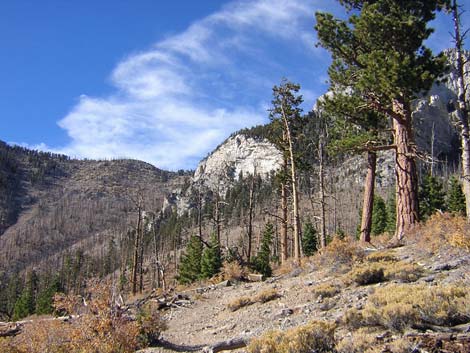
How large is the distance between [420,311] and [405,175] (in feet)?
30.8

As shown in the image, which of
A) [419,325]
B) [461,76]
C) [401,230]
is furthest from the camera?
[401,230]

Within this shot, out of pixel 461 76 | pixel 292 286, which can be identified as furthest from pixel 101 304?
pixel 461 76

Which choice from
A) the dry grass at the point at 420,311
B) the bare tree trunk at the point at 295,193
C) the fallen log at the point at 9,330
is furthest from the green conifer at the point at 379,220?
the dry grass at the point at 420,311

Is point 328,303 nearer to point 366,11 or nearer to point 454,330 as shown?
point 454,330

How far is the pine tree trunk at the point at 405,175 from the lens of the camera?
1470cm

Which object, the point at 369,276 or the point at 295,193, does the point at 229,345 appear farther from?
the point at 295,193

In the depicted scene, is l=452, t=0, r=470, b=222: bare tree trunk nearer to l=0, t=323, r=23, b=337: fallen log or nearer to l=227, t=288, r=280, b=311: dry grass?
l=227, t=288, r=280, b=311: dry grass

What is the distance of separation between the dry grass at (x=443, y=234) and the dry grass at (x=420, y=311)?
440 cm

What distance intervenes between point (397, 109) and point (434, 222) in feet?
14.6

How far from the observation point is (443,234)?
12.3 m

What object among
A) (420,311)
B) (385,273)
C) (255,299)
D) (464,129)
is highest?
(464,129)

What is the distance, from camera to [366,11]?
13945 millimetres

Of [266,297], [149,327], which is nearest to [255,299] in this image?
[266,297]

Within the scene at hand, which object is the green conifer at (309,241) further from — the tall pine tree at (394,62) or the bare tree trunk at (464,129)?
the bare tree trunk at (464,129)
